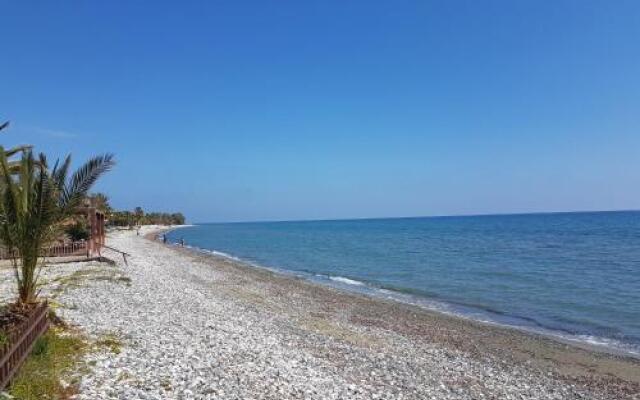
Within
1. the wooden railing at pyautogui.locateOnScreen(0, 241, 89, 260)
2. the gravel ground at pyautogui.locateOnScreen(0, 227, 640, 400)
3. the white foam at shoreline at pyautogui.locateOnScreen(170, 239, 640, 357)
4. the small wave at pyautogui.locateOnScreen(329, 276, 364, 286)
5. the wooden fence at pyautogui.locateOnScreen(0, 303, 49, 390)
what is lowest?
the white foam at shoreline at pyautogui.locateOnScreen(170, 239, 640, 357)

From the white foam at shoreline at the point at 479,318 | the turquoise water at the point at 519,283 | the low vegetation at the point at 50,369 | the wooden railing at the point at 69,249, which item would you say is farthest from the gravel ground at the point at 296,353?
the wooden railing at the point at 69,249

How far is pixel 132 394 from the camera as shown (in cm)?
764

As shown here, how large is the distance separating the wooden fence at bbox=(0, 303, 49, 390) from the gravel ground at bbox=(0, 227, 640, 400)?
1.02 m

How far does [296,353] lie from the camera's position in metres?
12.2

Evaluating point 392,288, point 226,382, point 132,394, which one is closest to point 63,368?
point 132,394

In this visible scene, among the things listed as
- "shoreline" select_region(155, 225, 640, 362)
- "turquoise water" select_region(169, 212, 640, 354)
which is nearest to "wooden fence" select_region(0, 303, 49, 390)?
"shoreline" select_region(155, 225, 640, 362)

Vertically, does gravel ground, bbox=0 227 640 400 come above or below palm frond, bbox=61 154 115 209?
below

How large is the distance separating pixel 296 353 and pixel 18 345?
617 cm

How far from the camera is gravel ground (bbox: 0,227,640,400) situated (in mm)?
8953

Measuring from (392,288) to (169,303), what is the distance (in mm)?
17813

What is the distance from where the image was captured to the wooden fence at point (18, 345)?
703cm

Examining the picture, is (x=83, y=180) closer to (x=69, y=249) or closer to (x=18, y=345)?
(x=18, y=345)

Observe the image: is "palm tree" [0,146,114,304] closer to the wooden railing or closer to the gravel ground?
the gravel ground

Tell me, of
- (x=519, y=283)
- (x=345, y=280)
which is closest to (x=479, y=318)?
(x=519, y=283)
